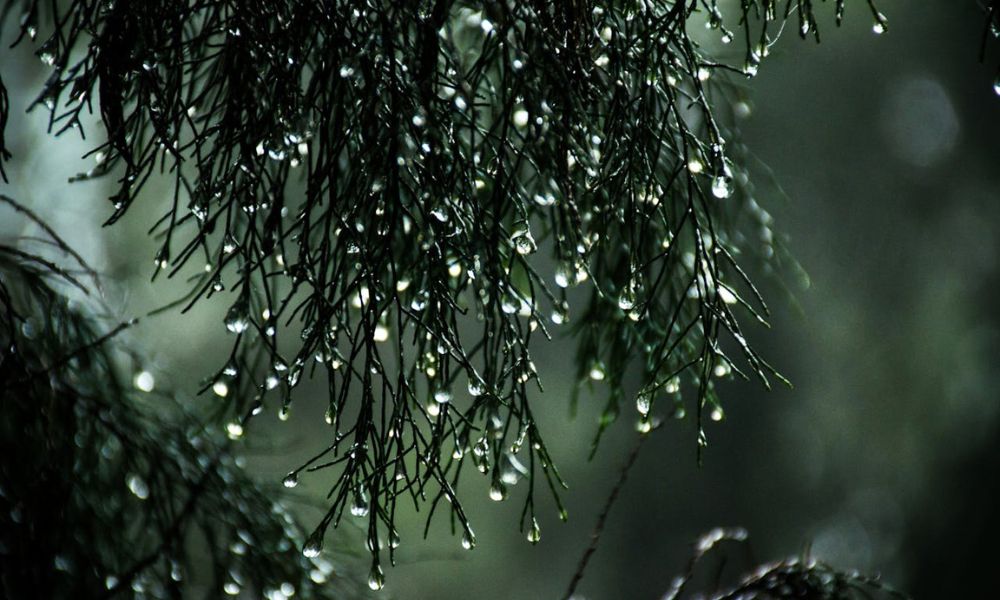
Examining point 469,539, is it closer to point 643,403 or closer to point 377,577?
point 377,577

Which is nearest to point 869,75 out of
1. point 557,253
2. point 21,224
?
point 21,224

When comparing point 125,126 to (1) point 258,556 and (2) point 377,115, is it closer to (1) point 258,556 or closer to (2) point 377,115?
(2) point 377,115

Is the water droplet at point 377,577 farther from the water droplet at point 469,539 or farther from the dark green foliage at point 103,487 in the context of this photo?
the dark green foliage at point 103,487

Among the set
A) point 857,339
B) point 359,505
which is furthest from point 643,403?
point 857,339

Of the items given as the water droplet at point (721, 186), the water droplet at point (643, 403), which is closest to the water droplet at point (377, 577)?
the water droplet at point (643, 403)

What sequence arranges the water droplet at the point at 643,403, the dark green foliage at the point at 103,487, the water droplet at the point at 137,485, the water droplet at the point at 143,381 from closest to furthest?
Result: the water droplet at the point at 643,403
the dark green foliage at the point at 103,487
the water droplet at the point at 137,485
the water droplet at the point at 143,381

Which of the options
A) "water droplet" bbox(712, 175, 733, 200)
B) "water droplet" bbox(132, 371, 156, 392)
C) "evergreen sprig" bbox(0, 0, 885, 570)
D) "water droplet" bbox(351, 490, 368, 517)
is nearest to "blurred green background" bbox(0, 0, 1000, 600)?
"water droplet" bbox(132, 371, 156, 392)

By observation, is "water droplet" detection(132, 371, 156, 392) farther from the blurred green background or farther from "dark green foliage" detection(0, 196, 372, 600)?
the blurred green background
